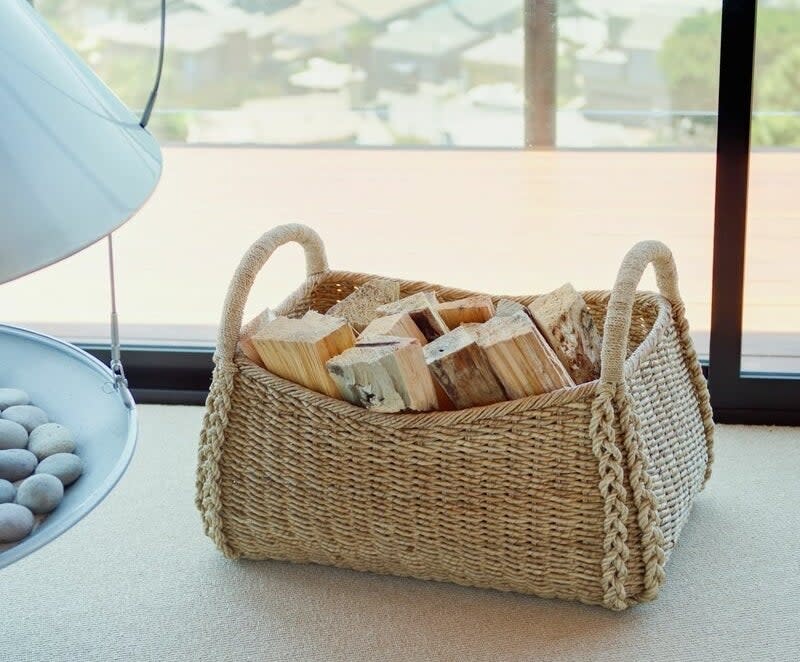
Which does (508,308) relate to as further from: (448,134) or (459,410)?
(448,134)

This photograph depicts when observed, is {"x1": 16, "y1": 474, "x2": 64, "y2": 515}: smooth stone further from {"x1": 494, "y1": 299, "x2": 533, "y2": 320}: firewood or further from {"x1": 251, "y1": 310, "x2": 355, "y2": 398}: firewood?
{"x1": 494, "y1": 299, "x2": 533, "y2": 320}: firewood

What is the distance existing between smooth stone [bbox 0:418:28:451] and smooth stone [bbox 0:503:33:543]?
0.15 m

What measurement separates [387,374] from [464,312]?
25cm

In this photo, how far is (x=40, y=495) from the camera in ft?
4.12

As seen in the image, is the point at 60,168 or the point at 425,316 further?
the point at 425,316

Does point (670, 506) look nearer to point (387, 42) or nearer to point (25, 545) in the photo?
point (25, 545)

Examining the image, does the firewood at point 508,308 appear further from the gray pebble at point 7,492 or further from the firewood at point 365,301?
the gray pebble at point 7,492

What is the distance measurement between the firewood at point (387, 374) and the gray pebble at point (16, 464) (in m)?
0.40

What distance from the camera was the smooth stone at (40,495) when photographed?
1.25m

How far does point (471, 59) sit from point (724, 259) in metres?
0.61

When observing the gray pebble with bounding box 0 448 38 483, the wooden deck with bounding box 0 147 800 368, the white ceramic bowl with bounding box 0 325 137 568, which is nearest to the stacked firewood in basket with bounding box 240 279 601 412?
the white ceramic bowl with bounding box 0 325 137 568

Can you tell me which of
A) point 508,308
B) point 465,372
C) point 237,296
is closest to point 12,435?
point 237,296

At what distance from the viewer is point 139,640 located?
1.47 m

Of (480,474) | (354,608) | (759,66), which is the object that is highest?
(759,66)
